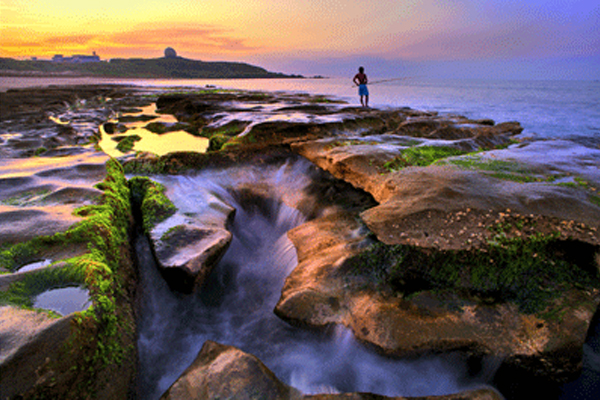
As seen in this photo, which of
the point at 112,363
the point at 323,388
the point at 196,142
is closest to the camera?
the point at 112,363

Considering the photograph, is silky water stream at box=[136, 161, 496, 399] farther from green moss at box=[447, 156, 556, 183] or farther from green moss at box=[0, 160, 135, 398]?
green moss at box=[447, 156, 556, 183]

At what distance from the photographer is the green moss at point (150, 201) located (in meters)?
4.09

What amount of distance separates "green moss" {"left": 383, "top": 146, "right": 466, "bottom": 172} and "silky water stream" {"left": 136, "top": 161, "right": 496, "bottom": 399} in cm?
217

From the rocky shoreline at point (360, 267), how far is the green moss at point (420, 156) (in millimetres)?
106

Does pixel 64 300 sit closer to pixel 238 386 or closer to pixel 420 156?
pixel 238 386

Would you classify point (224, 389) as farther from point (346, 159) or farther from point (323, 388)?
point (346, 159)

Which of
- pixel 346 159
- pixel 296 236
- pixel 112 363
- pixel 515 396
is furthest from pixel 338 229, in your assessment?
pixel 112 363

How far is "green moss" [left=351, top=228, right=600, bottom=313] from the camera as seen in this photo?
296 centimetres

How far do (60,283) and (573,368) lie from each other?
169 inches

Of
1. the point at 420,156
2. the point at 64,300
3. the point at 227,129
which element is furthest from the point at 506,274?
the point at 227,129

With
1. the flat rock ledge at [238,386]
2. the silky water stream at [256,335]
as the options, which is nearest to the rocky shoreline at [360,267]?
the flat rock ledge at [238,386]

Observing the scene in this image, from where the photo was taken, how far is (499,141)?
8492mm

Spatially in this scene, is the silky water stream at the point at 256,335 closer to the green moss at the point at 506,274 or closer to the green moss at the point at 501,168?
the green moss at the point at 506,274

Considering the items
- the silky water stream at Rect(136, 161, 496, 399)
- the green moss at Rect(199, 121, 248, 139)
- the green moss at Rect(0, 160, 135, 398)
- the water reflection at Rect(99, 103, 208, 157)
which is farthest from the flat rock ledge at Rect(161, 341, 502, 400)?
the green moss at Rect(199, 121, 248, 139)
